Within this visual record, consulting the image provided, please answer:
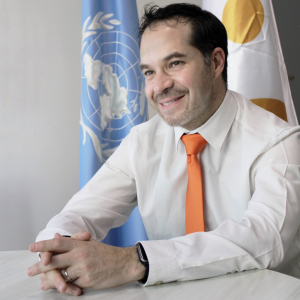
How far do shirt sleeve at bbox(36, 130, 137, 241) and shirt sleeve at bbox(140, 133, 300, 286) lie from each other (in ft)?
1.61

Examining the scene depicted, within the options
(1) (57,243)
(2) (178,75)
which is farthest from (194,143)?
(1) (57,243)

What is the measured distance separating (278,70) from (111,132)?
97 cm

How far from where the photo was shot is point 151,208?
1.39 meters

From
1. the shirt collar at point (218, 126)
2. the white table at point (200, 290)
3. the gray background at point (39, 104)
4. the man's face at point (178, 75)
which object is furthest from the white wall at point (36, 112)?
the white table at point (200, 290)

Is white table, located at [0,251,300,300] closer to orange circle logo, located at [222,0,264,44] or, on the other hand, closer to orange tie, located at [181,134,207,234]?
orange tie, located at [181,134,207,234]

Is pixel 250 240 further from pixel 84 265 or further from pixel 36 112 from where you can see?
pixel 36 112

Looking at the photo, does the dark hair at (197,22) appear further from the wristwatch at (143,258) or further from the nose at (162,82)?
the wristwatch at (143,258)

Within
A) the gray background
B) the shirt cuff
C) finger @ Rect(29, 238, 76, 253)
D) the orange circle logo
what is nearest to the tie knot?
the shirt cuff

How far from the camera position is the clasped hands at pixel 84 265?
788 millimetres

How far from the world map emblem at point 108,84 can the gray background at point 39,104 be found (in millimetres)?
624

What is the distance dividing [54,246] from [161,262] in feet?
0.92

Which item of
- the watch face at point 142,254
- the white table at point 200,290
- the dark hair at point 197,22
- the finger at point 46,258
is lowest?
the white table at point 200,290

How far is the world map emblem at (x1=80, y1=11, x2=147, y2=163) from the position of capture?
72.9 inches

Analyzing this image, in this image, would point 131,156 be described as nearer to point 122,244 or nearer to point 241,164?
point 241,164
